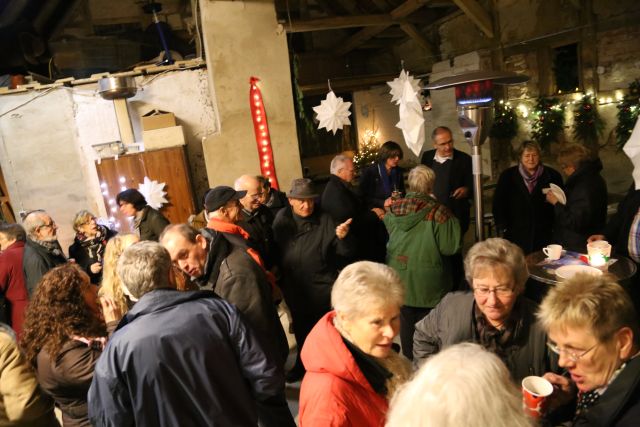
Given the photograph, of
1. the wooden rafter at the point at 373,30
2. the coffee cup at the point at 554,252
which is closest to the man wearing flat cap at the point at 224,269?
the coffee cup at the point at 554,252

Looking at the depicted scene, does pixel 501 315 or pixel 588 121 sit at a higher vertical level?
pixel 588 121

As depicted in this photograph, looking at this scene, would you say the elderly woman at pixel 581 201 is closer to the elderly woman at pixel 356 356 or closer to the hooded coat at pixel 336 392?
the elderly woman at pixel 356 356

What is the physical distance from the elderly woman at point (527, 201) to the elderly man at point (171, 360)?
313 centimetres

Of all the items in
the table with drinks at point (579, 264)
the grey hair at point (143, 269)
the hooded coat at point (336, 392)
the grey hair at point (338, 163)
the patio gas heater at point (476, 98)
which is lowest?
the table with drinks at point (579, 264)

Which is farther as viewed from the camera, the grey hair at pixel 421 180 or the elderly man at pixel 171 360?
the grey hair at pixel 421 180

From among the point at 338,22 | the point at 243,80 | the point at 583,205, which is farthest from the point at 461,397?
the point at 338,22

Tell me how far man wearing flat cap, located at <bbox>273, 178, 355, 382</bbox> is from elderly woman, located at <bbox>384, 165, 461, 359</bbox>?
0.51 meters

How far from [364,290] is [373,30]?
8992 millimetres

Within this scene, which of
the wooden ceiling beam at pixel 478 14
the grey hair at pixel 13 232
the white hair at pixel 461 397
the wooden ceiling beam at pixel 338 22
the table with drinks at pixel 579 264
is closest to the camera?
the white hair at pixel 461 397

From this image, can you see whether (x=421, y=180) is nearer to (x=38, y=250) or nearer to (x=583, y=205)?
(x=583, y=205)

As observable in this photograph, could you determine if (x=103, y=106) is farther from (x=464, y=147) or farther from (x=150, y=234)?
(x=464, y=147)

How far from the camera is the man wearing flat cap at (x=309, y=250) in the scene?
353 cm

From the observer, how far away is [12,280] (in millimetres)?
3674

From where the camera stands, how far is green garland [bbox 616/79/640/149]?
21.8ft
